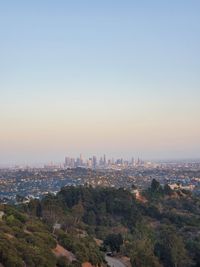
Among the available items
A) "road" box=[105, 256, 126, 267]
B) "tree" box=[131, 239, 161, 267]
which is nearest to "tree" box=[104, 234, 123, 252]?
"road" box=[105, 256, 126, 267]

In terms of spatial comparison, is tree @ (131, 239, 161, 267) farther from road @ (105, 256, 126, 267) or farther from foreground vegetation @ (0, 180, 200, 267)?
road @ (105, 256, 126, 267)

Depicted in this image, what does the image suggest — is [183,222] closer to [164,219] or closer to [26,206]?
[164,219]

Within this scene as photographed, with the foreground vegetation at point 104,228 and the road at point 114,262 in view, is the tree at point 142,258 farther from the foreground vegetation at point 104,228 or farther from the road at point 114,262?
the road at point 114,262

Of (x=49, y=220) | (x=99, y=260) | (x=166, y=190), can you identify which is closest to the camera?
(x=99, y=260)

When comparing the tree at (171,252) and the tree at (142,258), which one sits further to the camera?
the tree at (171,252)

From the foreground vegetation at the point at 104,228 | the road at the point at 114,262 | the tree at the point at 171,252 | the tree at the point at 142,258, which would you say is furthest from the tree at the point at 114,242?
the tree at the point at 142,258

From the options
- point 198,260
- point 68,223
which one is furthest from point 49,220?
point 198,260

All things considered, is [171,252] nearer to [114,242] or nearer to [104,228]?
[114,242]

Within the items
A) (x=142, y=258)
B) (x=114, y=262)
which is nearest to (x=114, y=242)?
(x=114, y=262)
